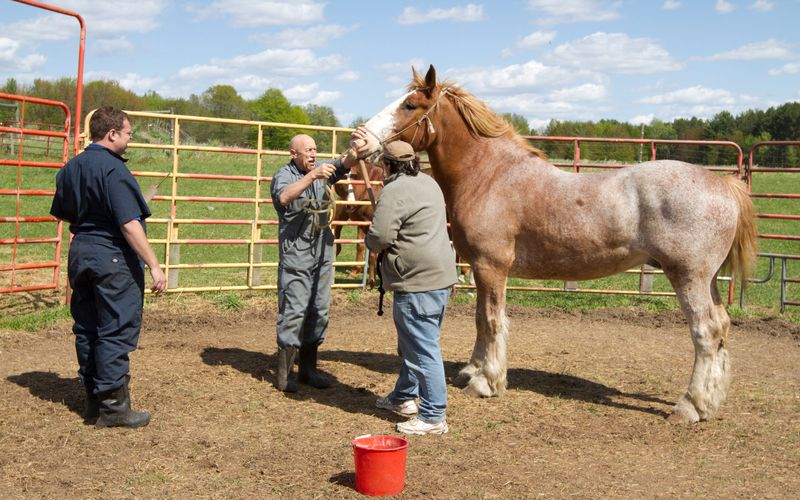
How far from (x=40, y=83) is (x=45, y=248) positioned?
34.4 meters

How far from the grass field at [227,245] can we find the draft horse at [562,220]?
3252 millimetres

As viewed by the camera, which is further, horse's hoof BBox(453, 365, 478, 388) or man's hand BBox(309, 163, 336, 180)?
horse's hoof BBox(453, 365, 478, 388)

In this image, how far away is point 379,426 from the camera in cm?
491

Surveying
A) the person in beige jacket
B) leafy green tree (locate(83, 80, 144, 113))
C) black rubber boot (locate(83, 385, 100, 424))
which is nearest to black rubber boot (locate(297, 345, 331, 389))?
the person in beige jacket

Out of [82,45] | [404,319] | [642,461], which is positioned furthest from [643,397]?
[82,45]

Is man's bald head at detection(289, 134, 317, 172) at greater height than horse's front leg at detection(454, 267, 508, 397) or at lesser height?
greater

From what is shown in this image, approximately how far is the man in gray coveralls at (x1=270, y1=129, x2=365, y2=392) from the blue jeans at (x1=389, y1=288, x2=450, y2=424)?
118 centimetres

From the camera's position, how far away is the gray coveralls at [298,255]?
554cm

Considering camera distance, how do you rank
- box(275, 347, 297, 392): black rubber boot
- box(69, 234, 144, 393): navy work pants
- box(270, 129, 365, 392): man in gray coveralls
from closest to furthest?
box(69, 234, 144, 393): navy work pants
box(270, 129, 365, 392): man in gray coveralls
box(275, 347, 297, 392): black rubber boot

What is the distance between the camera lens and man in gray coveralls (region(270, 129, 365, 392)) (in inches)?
218

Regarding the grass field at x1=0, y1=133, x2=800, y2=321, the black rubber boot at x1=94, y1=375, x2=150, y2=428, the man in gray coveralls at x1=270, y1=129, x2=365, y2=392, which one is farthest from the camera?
the grass field at x1=0, y1=133, x2=800, y2=321

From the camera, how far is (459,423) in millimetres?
5008

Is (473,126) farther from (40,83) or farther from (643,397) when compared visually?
(40,83)

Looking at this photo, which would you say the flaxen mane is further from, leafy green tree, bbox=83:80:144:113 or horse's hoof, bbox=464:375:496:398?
leafy green tree, bbox=83:80:144:113
